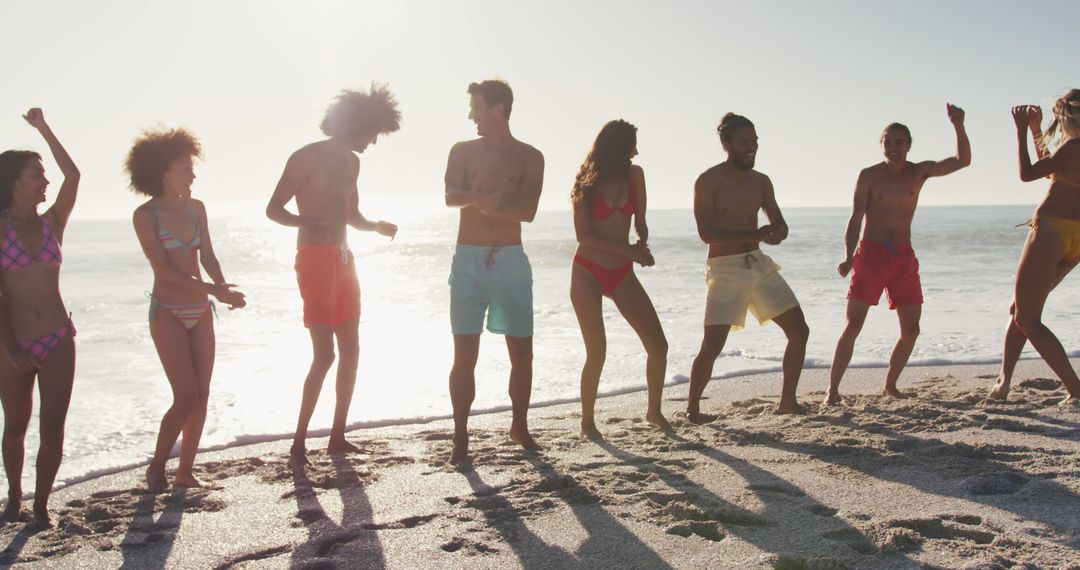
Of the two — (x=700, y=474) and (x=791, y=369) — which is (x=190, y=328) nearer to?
(x=700, y=474)

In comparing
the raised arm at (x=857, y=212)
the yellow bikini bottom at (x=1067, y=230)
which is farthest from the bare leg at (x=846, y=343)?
the yellow bikini bottom at (x=1067, y=230)

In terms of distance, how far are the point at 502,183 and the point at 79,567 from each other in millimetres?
2602

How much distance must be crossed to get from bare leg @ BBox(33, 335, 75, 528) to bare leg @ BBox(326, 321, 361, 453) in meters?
1.44

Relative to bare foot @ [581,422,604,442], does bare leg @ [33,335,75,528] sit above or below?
above

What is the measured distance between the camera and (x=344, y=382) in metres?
5.02

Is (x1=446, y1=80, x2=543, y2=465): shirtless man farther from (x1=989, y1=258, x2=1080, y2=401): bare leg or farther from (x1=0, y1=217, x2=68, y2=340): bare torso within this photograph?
(x1=989, y1=258, x2=1080, y2=401): bare leg

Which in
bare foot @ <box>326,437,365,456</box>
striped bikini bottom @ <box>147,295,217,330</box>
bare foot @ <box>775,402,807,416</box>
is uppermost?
striped bikini bottom @ <box>147,295,217,330</box>

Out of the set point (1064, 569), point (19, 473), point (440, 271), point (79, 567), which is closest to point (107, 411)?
point (19, 473)

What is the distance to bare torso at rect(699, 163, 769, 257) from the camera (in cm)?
538

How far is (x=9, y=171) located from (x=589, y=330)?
2973 mm

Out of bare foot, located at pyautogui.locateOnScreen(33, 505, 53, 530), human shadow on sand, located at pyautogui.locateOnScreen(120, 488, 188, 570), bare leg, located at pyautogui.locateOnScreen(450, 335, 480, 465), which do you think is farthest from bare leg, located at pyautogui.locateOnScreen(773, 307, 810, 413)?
bare foot, located at pyautogui.locateOnScreen(33, 505, 53, 530)

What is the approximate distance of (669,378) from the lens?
7.50 meters

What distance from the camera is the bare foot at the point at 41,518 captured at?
12.5 feet

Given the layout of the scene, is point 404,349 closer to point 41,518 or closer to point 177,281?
point 177,281
